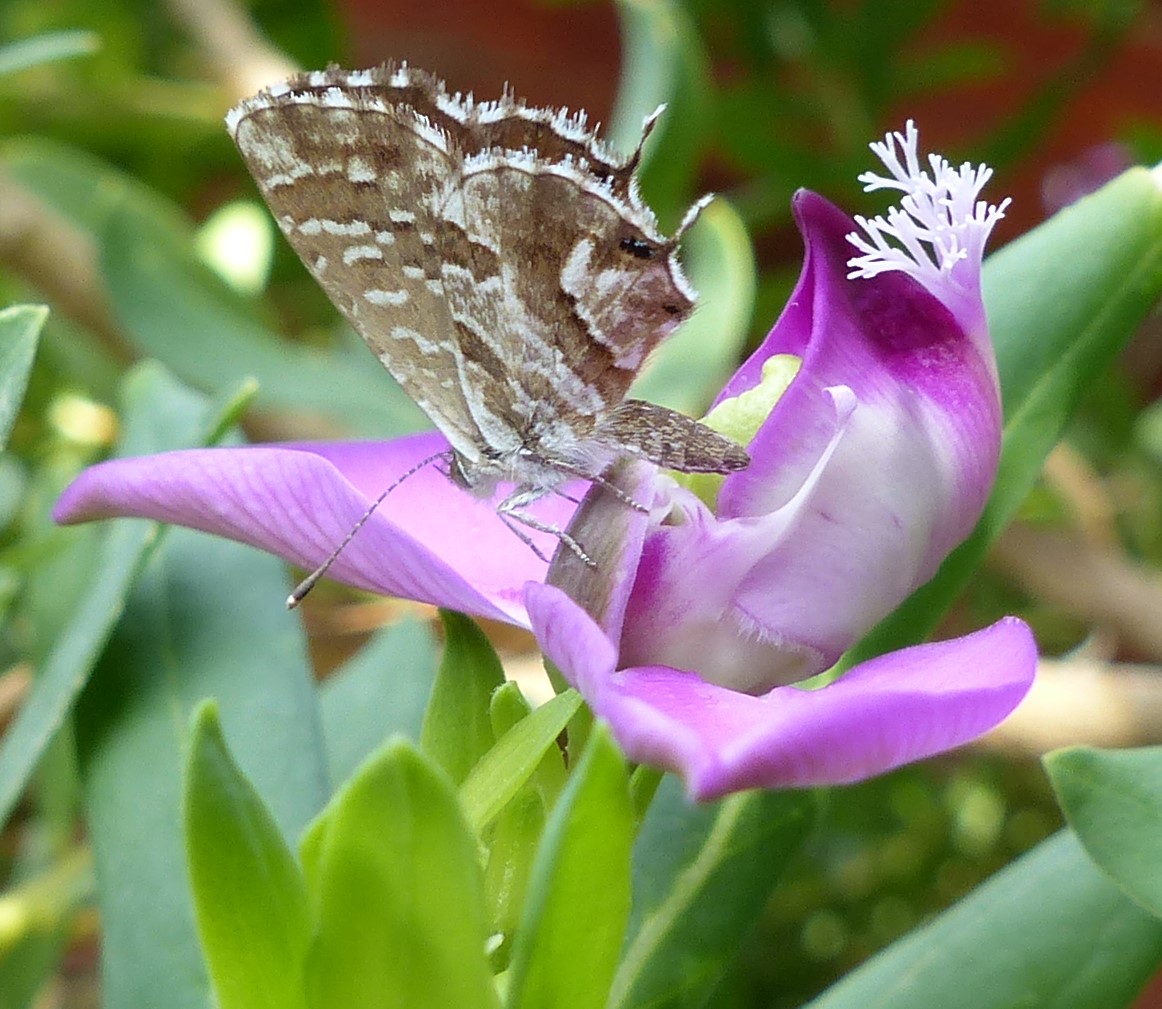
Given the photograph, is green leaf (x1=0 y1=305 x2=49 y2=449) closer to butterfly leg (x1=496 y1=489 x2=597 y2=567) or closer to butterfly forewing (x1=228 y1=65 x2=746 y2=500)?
butterfly forewing (x1=228 y1=65 x2=746 y2=500)

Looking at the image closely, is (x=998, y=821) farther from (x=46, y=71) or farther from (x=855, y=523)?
(x=46, y=71)

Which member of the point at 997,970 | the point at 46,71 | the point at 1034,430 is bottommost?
the point at 997,970

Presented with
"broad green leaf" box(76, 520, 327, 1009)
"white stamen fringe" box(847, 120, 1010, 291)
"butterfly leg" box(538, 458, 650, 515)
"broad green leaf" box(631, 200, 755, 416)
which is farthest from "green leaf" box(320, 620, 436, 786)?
"white stamen fringe" box(847, 120, 1010, 291)

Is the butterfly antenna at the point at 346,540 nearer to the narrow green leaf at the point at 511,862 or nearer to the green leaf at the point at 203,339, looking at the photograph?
the narrow green leaf at the point at 511,862

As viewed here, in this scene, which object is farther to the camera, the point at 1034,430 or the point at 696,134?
the point at 696,134

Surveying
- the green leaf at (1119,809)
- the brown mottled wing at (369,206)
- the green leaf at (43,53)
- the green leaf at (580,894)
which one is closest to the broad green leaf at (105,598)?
the brown mottled wing at (369,206)

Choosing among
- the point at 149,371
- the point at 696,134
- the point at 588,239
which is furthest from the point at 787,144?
the point at 588,239
